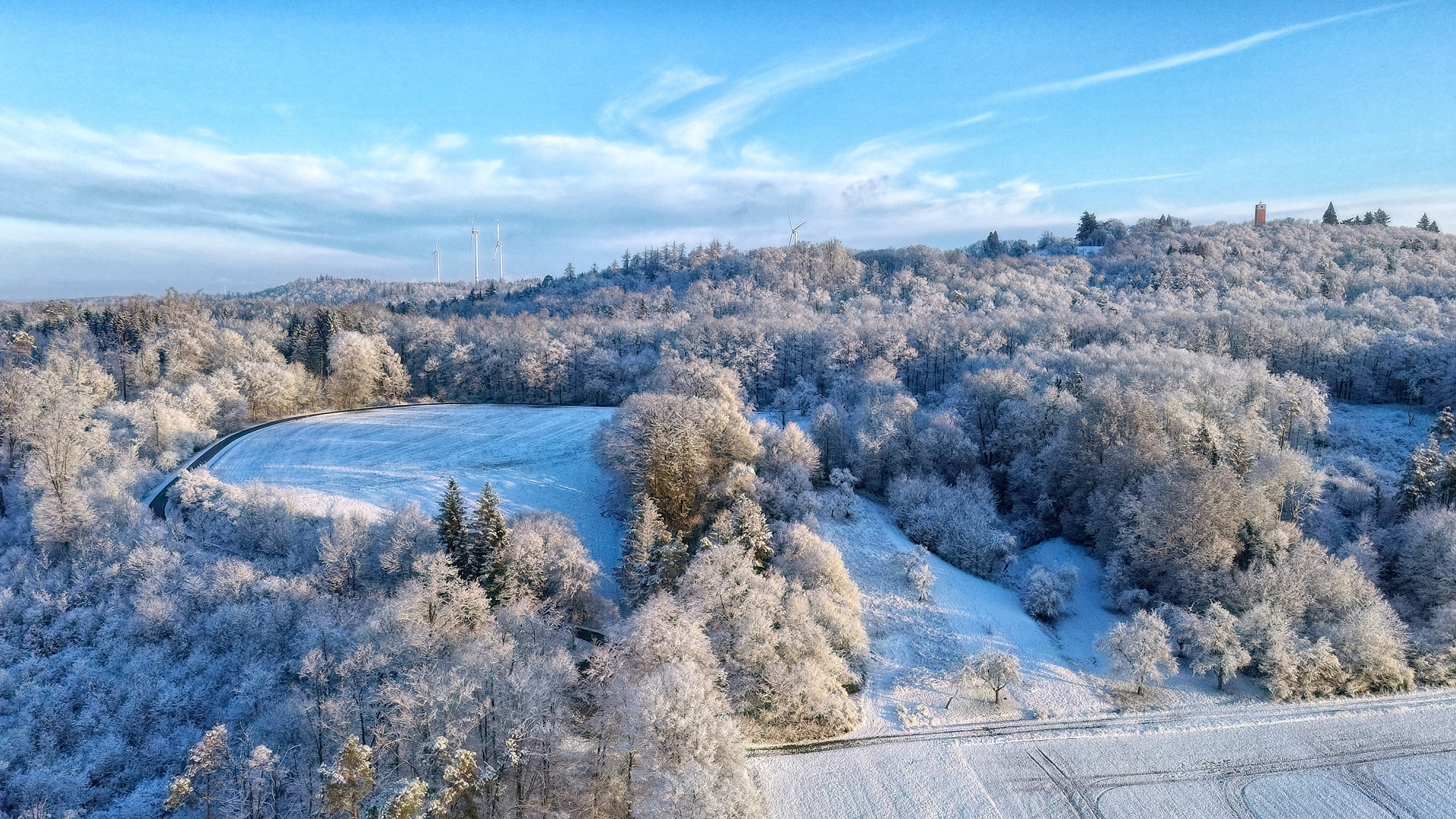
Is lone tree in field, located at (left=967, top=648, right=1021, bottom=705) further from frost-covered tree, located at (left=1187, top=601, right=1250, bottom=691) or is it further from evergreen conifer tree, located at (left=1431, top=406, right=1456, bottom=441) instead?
evergreen conifer tree, located at (left=1431, top=406, right=1456, bottom=441)

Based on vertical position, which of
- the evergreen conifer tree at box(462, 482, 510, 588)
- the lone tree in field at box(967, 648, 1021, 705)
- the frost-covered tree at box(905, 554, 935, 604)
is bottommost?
the lone tree in field at box(967, 648, 1021, 705)

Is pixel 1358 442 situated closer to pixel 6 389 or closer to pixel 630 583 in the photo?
pixel 630 583

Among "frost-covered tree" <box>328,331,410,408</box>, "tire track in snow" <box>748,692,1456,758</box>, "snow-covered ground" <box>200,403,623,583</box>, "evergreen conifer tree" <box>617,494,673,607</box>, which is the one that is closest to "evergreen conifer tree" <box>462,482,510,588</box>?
"evergreen conifer tree" <box>617,494,673,607</box>

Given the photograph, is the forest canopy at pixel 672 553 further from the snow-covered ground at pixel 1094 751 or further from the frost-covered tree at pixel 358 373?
the snow-covered ground at pixel 1094 751

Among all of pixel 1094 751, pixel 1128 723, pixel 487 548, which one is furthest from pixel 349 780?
pixel 1128 723

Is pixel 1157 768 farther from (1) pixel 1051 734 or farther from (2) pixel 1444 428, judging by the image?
(2) pixel 1444 428

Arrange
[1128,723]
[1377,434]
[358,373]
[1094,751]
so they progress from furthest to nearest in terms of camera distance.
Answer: [358,373]
[1377,434]
[1128,723]
[1094,751]
